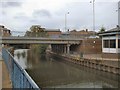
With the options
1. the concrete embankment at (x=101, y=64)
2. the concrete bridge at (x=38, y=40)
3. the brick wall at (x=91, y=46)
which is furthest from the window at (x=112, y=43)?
the concrete bridge at (x=38, y=40)

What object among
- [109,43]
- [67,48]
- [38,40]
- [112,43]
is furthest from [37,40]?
[112,43]

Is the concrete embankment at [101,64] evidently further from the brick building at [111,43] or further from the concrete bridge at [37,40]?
the concrete bridge at [37,40]

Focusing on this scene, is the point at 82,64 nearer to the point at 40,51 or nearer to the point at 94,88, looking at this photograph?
the point at 94,88

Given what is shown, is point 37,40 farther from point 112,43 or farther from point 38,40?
point 112,43

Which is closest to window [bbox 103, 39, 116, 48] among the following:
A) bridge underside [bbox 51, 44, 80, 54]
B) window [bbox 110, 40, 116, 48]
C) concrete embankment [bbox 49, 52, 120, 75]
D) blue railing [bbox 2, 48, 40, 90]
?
window [bbox 110, 40, 116, 48]

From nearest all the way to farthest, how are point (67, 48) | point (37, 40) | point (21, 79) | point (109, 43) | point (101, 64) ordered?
point (21, 79) < point (101, 64) < point (109, 43) < point (37, 40) < point (67, 48)

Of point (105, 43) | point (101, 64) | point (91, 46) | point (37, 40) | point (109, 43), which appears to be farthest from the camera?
point (91, 46)

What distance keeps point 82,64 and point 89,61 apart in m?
3.20

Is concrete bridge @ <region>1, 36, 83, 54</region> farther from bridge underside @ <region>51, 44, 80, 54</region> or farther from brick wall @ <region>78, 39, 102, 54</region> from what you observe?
brick wall @ <region>78, 39, 102, 54</region>

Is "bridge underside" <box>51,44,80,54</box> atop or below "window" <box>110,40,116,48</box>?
below

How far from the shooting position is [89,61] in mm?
36562

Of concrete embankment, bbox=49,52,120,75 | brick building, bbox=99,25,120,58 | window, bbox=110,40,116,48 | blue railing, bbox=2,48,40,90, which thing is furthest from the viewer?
window, bbox=110,40,116,48

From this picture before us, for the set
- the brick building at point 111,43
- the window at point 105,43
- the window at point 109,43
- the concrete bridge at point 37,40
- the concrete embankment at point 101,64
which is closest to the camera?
the concrete embankment at point 101,64

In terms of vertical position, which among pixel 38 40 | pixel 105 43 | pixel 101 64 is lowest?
pixel 101 64
